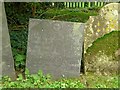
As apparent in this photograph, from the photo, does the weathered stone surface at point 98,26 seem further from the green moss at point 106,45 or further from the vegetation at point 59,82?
the vegetation at point 59,82

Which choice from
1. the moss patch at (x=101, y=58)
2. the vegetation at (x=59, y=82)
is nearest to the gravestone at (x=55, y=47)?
the vegetation at (x=59, y=82)

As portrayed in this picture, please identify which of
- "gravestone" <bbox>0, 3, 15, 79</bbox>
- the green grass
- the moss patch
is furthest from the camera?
the moss patch

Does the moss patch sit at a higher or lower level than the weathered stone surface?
lower

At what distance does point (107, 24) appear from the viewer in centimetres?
420

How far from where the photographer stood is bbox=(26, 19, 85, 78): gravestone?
3.95m

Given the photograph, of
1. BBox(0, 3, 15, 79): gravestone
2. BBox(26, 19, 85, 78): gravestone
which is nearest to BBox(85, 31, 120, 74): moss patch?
BBox(26, 19, 85, 78): gravestone

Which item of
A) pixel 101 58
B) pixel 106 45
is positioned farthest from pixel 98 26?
pixel 101 58

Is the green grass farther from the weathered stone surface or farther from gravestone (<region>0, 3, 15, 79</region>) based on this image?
the weathered stone surface

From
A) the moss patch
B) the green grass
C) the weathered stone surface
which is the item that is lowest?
the green grass

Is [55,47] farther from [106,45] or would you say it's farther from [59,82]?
[106,45]

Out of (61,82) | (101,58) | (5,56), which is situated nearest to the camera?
(61,82)

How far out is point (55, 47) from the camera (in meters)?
3.97

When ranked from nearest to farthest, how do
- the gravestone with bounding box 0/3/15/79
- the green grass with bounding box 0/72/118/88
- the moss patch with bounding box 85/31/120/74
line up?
the green grass with bounding box 0/72/118/88, the gravestone with bounding box 0/3/15/79, the moss patch with bounding box 85/31/120/74

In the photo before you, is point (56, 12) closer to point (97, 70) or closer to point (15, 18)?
point (15, 18)
